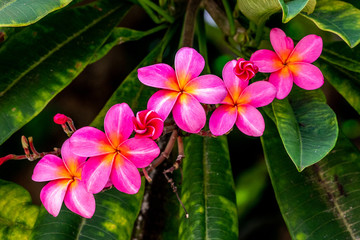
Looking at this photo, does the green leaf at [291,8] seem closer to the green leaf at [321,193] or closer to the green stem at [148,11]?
the green leaf at [321,193]

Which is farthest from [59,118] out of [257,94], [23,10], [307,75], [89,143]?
[307,75]

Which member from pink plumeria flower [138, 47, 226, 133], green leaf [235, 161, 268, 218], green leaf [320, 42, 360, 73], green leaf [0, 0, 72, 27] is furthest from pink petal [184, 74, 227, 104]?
green leaf [235, 161, 268, 218]

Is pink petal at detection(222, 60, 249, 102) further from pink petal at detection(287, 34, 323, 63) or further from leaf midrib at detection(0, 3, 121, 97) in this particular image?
leaf midrib at detection(0, 3, 121, 97)

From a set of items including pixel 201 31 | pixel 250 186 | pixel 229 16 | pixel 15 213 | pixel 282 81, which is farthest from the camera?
pixel 250 186

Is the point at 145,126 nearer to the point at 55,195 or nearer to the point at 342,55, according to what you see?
the point at 55,195

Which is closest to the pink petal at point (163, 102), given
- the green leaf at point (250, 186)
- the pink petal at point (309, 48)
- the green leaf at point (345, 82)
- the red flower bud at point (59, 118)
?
the red flower bud at point (59, 118)

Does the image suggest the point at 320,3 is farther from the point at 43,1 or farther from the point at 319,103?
the point at 43,1
